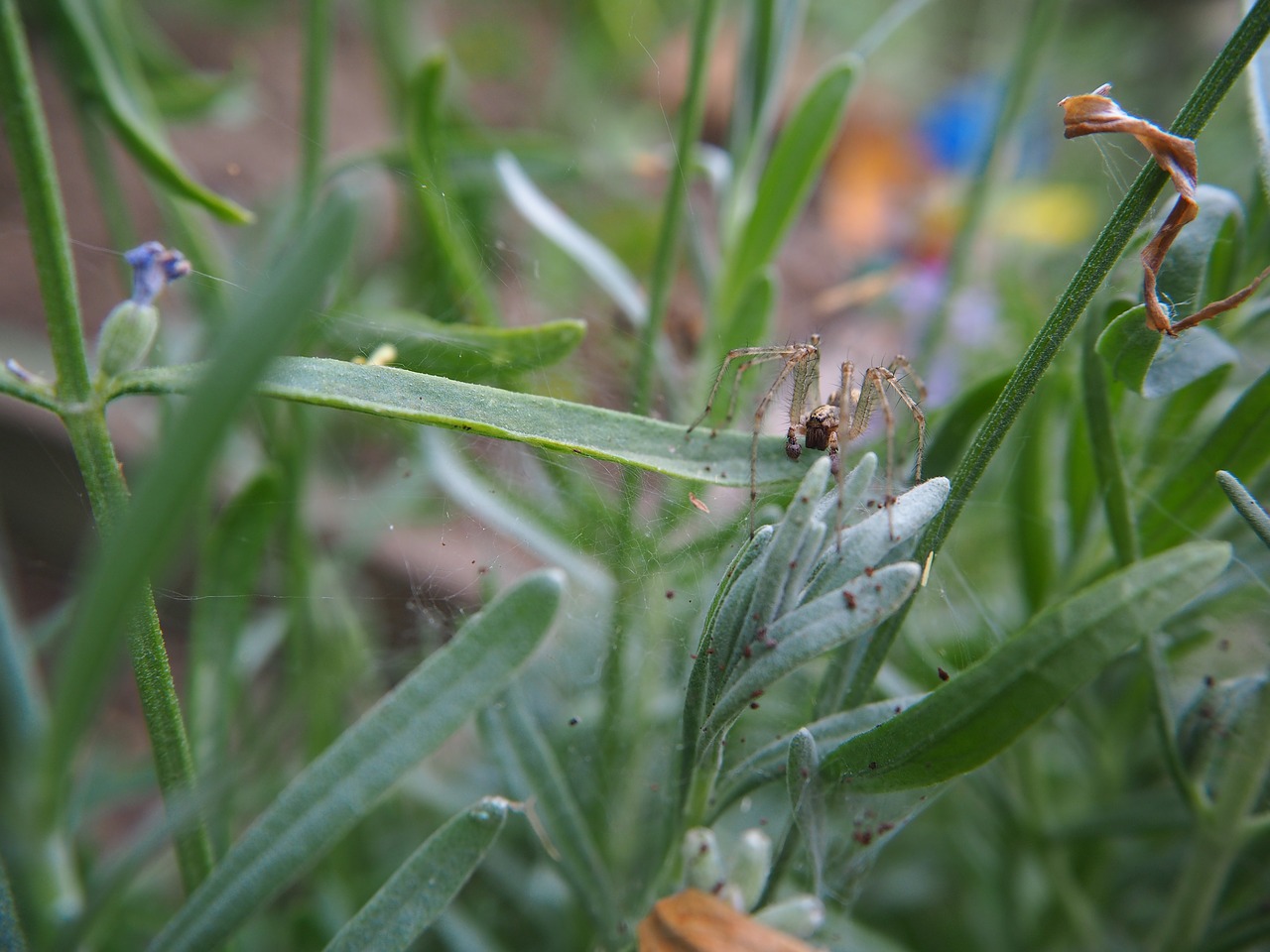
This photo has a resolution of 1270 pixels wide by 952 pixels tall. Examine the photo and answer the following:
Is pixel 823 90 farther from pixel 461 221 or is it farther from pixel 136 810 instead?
pixel 136 810

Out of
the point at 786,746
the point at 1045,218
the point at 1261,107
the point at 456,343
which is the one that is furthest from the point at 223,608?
the point at 1045,218

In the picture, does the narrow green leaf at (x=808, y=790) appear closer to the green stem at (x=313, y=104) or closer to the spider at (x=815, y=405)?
the spider at (x=815, y=405)

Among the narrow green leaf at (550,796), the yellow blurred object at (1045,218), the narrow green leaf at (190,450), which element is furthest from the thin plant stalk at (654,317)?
the yellow blurred object at (1045,218)

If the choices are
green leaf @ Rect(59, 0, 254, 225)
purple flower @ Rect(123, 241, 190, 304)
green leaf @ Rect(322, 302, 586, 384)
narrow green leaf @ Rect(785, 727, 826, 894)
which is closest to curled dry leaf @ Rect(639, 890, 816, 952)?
narrow green leaf @ Rect(785, 727, 826, 894)

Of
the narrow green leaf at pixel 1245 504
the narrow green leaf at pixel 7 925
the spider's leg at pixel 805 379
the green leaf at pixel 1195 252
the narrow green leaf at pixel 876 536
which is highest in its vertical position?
the green leaf at pixel 1195 252

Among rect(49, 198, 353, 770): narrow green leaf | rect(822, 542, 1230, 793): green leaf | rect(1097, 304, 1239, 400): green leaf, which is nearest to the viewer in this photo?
rect(49, 198, 353, 770): narrow green leaf

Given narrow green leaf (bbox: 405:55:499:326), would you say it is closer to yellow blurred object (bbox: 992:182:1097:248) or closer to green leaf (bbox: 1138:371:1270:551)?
green leaf (bbox: 1138:371:1270:551)
